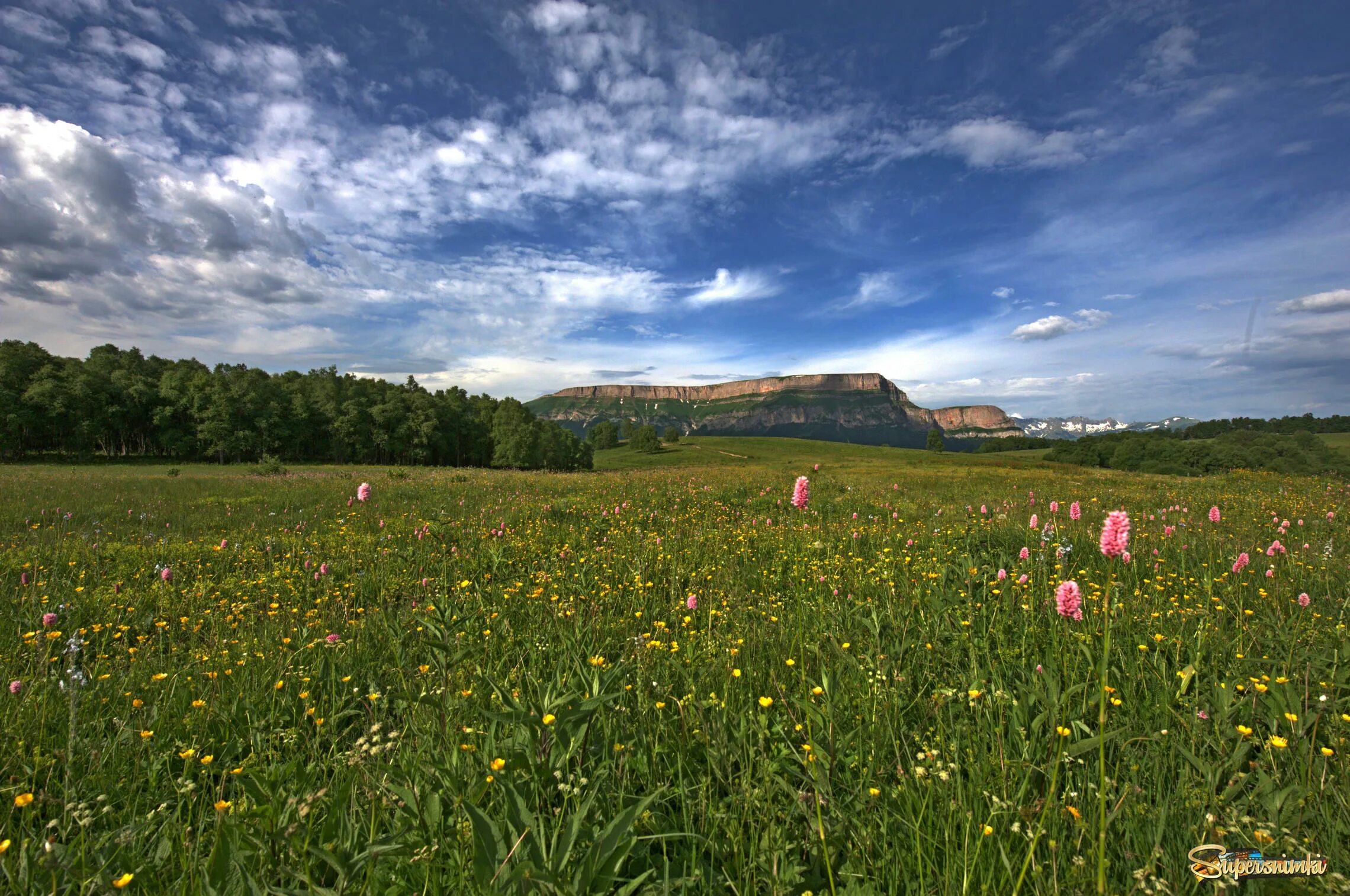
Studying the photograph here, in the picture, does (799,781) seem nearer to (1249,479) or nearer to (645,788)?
(645,788)

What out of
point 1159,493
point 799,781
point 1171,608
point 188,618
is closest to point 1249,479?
point 1159,493

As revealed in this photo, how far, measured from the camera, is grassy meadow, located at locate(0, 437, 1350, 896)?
1.87 meters

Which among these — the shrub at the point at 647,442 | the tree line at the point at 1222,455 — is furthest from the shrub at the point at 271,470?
the shrub at the point at 647,442

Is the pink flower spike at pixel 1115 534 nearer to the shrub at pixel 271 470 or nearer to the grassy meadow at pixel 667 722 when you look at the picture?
the grassy meadow at pixel 667 722

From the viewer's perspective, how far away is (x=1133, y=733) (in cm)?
277

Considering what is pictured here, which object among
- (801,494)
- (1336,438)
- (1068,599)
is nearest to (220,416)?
(801,494)

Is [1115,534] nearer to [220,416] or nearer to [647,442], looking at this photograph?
[220,416]

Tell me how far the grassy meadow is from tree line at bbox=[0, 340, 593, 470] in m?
55.2

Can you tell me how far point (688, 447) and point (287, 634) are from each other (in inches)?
5069

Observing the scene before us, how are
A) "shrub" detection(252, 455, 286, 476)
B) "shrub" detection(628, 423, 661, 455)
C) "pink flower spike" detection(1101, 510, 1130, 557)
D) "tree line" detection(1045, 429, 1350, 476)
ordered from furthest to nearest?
"shrub" detection(628, 423, 661, 455) < "tree line" detection(1045, 429, 1350, 476) < "shrub" detection(252, 455, 286, 476) < "pink flower spike" detection(1101, 510, 1130, 557)

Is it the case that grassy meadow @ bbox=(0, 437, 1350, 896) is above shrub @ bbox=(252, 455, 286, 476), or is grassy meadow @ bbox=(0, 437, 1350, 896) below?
above

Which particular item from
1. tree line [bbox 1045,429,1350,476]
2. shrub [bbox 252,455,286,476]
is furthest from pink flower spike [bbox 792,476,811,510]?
tree line [bbox 1045,429,1350,476]

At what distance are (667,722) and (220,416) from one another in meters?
73.8

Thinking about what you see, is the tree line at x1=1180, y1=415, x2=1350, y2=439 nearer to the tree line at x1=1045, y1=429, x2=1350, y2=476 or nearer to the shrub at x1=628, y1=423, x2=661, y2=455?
the tree line at x1=1045, y1=429, x2=1350, y2=476
